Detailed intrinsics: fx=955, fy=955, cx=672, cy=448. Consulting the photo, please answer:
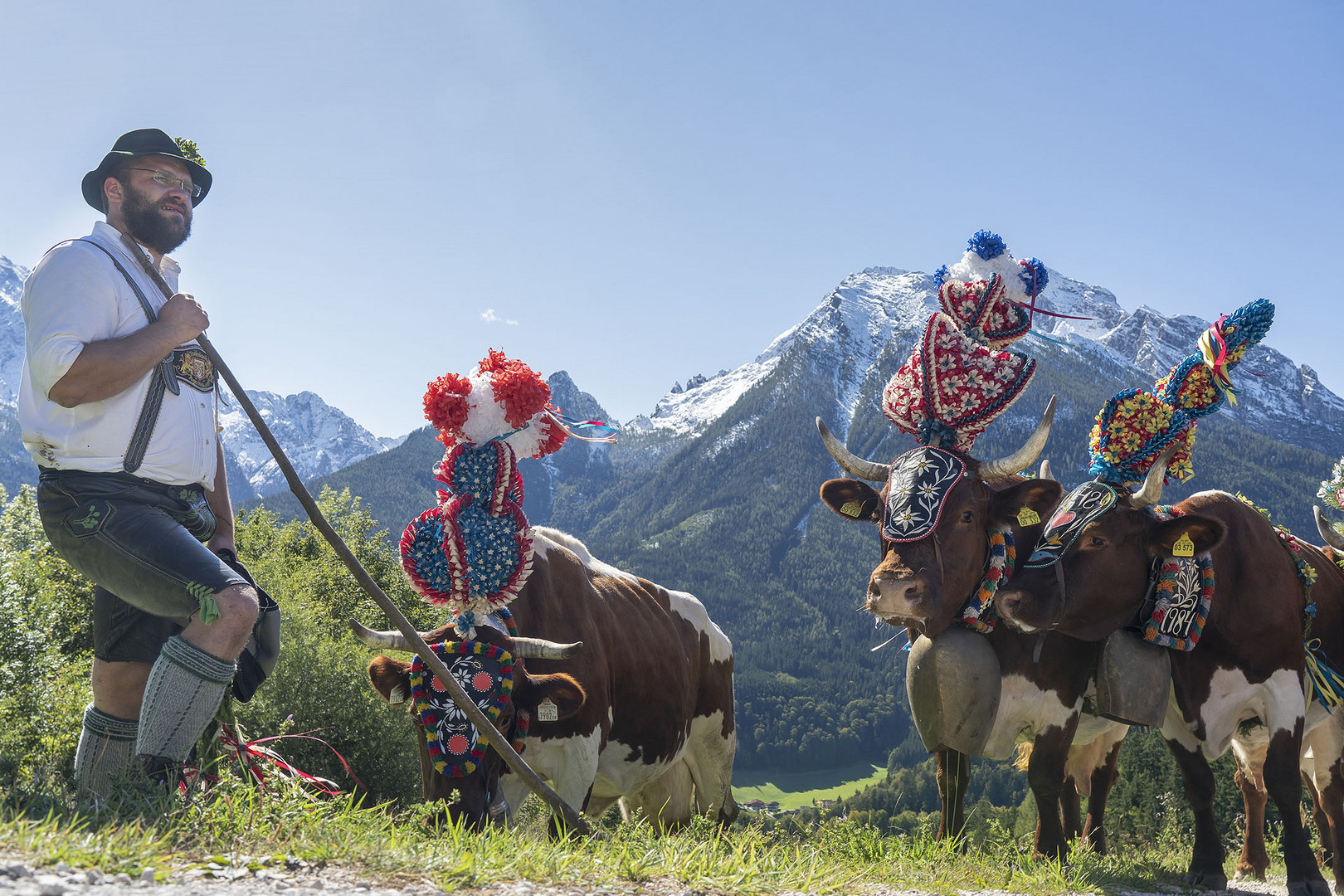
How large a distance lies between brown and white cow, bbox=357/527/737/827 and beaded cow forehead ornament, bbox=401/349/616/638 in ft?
1.51

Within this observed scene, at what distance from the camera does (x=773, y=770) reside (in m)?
128

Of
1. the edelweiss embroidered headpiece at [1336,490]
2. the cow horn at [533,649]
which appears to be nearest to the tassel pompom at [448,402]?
the cow horn at [533,649]

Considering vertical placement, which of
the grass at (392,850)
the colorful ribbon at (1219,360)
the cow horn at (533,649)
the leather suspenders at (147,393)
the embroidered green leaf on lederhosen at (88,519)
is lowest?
the grass at (392,850)

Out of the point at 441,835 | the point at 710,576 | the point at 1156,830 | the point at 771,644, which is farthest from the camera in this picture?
the point at 710,576

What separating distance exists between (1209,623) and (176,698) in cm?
702

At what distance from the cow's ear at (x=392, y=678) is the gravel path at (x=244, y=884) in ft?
7.60

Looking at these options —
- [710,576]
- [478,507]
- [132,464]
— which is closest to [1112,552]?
[478,507]

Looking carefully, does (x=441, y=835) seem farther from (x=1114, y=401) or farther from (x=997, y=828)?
(x=1114, y=401)

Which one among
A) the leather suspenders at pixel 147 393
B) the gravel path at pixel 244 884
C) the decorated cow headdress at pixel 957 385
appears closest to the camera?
the gravel path at pixel 244 884

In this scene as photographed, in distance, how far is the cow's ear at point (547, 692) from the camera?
6051 mm

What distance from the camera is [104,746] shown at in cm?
440

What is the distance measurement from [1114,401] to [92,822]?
296 inches

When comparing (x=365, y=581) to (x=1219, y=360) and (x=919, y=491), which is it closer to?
(x=919, y=491)

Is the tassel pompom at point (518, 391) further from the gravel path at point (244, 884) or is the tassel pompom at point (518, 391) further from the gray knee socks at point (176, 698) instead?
the gravel path at point (244, 884)
